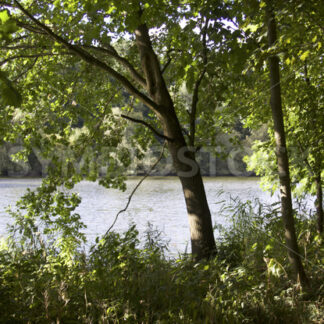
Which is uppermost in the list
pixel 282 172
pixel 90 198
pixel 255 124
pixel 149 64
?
pixel 149 64

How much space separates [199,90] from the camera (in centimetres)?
533

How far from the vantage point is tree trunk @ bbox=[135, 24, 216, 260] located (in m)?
5.15

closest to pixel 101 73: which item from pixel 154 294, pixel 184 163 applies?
pixel 184 163

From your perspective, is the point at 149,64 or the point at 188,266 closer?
the point at 188,266

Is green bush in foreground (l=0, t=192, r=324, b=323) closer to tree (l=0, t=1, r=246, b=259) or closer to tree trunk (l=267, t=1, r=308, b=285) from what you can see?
tree trunk (l=267, t=1, r=308, b=285)

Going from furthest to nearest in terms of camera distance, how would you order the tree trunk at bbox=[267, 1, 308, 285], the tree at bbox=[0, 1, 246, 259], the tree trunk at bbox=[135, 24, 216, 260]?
the tree trunk at bbox=[135, 24, 216, 260], the tree at bbox=[0, 1, 246, 259], the tree trunk at bbox=[267, 1, 308, 285]

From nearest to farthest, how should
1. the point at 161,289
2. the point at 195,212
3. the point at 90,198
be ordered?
the point at 161,289 < the point at 195,212 < the point at 90,198

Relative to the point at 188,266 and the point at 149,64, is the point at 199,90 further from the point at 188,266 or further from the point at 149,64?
the point at 188,266

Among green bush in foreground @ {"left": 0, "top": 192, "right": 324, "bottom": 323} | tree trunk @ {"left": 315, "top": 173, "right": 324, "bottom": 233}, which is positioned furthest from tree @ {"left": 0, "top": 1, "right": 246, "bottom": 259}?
tree trunk @ {"left": 315, "top": 173, "right": 324, "bottom": 233}

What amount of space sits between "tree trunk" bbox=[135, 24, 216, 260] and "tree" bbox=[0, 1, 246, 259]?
0.04 ft

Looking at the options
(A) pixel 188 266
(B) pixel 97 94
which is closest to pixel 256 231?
(A) pixel 188 266

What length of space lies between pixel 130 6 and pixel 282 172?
205 centimetres

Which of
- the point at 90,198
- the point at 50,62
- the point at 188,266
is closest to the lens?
the point at 188,266

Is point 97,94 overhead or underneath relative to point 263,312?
overhead
